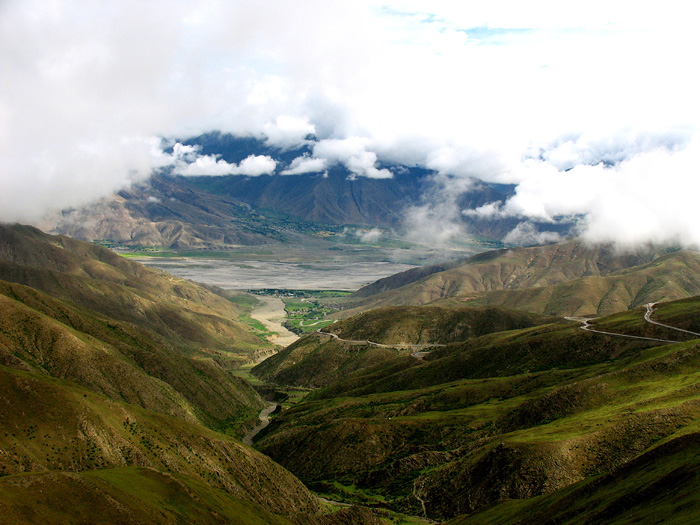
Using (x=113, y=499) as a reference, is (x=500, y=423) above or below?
below

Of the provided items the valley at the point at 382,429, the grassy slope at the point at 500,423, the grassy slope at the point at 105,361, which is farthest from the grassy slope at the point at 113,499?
the grassy slope at the point at 105,361

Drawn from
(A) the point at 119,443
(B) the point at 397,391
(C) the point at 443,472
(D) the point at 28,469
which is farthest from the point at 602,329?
(D) the point at 28,469

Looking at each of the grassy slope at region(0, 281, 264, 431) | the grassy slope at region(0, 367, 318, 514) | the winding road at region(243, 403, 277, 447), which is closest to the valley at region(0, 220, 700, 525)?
the grassy slope at region(0, 367, 318, 514)

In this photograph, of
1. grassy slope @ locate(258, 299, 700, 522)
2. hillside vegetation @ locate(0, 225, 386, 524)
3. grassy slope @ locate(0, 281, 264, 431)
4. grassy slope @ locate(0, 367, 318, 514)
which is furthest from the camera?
grassy slope @ locate(0, 281, 264, 431)

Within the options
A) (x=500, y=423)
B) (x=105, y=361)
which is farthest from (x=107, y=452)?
(x=500, y=423)

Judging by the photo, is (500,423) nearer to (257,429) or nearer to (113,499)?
(113,499)

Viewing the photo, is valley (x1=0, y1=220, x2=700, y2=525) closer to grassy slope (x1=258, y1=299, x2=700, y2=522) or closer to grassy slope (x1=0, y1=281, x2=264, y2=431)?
grassy slope (x1=258, y1=299, x2=700, y2=522)

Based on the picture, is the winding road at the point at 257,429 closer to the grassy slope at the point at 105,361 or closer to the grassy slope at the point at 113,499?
the grassy slope at the point at 105,361

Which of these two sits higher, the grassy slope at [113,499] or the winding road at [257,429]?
the grassy slope at [113,499]
